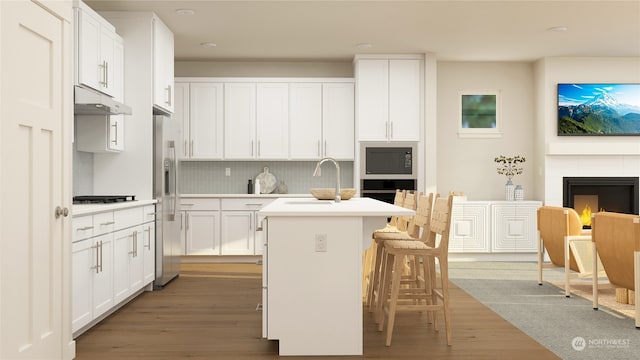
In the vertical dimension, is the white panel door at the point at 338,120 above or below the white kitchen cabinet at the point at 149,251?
above

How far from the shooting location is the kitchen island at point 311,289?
146 inches

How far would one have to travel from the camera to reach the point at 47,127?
11.3 ft

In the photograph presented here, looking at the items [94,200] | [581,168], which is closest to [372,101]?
[581,168]

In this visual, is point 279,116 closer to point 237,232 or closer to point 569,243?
point 237,232

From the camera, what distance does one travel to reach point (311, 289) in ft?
12.2

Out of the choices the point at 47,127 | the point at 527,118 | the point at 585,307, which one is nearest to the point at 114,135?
the point at 47,127

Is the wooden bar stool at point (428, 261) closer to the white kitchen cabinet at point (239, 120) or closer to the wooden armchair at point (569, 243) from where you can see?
the wooden armchair at point (569, 243)

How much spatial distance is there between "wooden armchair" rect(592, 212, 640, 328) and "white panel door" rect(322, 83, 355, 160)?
3752 millimetres

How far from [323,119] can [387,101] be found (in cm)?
88

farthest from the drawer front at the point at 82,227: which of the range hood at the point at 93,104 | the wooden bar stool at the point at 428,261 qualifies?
the wooden bar stool at the point at 428,261

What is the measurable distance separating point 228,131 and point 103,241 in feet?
12.6

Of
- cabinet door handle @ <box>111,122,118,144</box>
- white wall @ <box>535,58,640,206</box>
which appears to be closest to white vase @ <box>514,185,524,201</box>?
white wall @ <box>535,58,640,206</box>

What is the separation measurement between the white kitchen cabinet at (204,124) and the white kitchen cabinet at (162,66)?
1.35 m

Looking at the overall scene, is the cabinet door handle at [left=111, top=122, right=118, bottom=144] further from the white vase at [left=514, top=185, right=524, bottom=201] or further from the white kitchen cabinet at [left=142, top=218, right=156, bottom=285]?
the white vase at [left=514, top=185, right=524, bottom=201]
